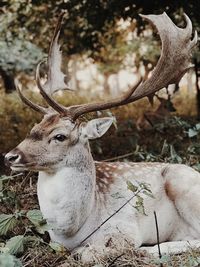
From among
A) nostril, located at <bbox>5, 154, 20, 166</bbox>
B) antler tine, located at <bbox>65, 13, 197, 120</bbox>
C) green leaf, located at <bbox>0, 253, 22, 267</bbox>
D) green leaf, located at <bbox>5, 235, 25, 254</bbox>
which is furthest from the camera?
antler tine, located at <bbox>65, 13, 197, 120</bbox>

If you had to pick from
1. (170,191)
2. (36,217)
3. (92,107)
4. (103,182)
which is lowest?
(170,191)

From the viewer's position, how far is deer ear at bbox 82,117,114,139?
425 cm

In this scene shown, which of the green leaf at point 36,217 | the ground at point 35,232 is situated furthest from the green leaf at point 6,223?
the green leaf at point 36,217

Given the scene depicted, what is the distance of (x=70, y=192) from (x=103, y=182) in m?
0.45

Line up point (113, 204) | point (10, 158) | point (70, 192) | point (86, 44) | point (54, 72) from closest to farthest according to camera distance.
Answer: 1. point (10, 158)
2. point (70, 192)
3. point (113, 204)
4. point (54, 72)
5. point (86, 44)

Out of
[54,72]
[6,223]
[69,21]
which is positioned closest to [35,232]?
[6,223]

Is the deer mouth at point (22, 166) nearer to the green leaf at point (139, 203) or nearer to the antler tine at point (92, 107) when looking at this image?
the antler tine at point (92, 107)

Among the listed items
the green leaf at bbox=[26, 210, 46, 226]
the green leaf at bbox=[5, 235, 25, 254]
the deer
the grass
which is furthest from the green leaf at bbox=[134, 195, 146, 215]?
the green leaf at bbox=[5, 235, 25, 254]

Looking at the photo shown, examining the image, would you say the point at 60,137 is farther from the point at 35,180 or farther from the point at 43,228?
the point at 35,180

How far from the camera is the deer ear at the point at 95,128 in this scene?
4.25 metres

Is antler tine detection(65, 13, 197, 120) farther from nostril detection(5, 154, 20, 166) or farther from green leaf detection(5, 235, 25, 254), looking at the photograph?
green leaf detection(5, 235, 25, 254)

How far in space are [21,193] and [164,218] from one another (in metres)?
1.32

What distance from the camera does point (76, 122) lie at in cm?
425

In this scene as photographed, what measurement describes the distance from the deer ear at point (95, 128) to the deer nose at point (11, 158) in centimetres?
54
